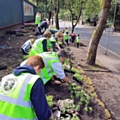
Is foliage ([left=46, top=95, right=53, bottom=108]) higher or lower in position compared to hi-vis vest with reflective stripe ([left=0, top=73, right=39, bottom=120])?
lower

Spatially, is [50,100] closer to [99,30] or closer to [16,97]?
[16,97]

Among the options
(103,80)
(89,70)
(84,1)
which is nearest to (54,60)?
(103,80)

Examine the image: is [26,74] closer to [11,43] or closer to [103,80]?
[103,80]

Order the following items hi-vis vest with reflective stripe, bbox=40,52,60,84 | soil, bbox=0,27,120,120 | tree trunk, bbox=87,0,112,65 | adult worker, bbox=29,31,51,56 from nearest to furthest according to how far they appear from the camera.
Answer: hi-vis vest with reflective stripe, bbox=40,52,60,84 < soil, bbox=0,27,120,120 < adult worker, bbox=29,31,51,56 < tree trunk, bbox=87,0,112,65

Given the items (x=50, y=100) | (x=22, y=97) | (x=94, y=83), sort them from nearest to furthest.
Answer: (x=22, y=97) → (x=50, y=100) → (x=94, y=83)

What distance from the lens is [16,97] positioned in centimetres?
218

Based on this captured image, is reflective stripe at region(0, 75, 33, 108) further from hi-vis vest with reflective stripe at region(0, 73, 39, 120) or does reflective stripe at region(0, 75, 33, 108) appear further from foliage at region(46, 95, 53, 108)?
foliage at region(46, 95, 53, 108)

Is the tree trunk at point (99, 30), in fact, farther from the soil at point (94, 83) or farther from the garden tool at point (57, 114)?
the garden tool at point (57, 114)

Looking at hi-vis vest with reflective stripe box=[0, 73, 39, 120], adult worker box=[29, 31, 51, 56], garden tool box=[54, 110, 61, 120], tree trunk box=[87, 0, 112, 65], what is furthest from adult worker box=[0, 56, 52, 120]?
tree trunk box=[87, 0, 112, 65]

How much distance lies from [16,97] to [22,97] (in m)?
0.06

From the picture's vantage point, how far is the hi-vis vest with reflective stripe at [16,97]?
2168 mm

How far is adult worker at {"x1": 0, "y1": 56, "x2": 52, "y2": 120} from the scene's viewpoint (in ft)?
7.10

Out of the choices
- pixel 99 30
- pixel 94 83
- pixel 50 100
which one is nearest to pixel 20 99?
pixel 50 100

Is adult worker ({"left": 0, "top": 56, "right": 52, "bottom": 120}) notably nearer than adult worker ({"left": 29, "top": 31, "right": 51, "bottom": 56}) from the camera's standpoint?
Yes
